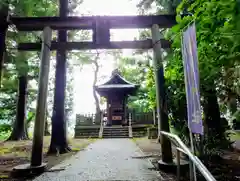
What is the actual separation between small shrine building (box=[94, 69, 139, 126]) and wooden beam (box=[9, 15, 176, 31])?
13251mm

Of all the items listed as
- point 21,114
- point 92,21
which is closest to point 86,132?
point 21,114

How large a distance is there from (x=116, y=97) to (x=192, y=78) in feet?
57.2

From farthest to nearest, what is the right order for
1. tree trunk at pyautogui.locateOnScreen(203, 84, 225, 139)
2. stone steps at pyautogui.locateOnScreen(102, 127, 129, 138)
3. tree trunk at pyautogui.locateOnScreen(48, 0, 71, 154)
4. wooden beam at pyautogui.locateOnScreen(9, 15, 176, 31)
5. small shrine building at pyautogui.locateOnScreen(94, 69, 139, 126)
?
small shrine building at pyautogui.locateOnScreen(94, 69, 139, 126) → stone steps at pyautogui.locateOnScreen(102, 127, 129, 138) → tree trunk at pyautogui.locateOnScreen(48, 0, 71, 154) → wooden beam at pyautogui.locateOnScreen(9, 15, 176, 31) → tree trunk at pyautogui.locateOnScreen(203, 84, 225, 139)

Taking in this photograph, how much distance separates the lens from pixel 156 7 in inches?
375

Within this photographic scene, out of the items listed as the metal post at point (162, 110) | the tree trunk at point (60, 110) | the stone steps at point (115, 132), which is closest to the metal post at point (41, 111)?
the tree trunk at point (60, 110)

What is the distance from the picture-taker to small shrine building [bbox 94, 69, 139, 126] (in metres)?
19.4

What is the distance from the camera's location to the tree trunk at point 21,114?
46.9ft

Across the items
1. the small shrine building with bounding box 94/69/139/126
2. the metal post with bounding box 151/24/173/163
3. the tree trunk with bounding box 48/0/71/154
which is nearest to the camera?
the metal post with bounding box 151/24/173/163

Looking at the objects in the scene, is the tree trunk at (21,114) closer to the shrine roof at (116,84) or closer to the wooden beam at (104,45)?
the shrine roof at (116,84)

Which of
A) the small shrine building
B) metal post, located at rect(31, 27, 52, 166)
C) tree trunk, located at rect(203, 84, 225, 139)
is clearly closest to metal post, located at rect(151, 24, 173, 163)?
tree trunk, located at rect(203, 84, 225, 139)

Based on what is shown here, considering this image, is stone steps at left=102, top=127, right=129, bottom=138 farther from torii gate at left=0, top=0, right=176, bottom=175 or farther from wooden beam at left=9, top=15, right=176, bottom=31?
wooden beam at left=9, top=15, right=176, bottom=31

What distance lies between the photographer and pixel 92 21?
601cm

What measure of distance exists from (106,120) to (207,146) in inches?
607

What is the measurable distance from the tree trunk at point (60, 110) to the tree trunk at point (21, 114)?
6988 mm
